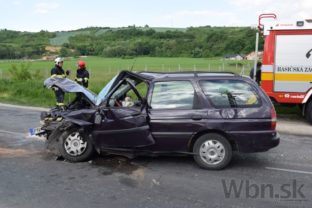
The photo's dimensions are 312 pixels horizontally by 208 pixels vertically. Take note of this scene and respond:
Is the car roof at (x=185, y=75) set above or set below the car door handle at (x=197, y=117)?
above

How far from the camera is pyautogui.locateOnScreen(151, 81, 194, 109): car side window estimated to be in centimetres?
650

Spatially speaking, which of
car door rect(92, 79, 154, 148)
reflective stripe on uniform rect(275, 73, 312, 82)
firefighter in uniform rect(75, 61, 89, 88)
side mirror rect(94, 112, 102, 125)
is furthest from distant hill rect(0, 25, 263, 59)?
side mirror rect(94, 112, 102, 125)

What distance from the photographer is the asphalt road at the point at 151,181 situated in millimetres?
5066

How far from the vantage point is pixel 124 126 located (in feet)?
21.6

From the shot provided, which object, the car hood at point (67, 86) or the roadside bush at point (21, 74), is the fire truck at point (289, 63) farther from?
the roadside bush at point (21, 74)

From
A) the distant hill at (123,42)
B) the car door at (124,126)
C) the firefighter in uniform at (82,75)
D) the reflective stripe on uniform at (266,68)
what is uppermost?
the distant hill at (123,42)

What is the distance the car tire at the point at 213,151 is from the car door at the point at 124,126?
822 millimetres

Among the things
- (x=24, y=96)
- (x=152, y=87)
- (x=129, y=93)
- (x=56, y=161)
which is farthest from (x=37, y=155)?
(x=24, y=96)

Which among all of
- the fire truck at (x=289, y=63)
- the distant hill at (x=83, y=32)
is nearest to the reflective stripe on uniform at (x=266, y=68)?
the fire truck at (x=289, y=63)

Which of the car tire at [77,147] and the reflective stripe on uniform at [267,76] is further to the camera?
the reflective stripe on uniform at [267,76]

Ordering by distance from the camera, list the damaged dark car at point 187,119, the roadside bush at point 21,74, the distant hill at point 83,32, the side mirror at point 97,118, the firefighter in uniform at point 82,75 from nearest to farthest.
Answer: the damaged dark car at point 187,119 → the side mirror at point 97,118 → the firefighter in uniform at point 82,75 → the roadside bush at point 21,74 → the distant hill at point 83,32

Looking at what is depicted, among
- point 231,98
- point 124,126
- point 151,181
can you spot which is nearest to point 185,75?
point 231,98

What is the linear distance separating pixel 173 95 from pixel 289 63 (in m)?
5.23

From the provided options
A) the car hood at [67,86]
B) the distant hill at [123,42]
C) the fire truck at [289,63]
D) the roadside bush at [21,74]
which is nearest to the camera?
the car hood at [67,86]
